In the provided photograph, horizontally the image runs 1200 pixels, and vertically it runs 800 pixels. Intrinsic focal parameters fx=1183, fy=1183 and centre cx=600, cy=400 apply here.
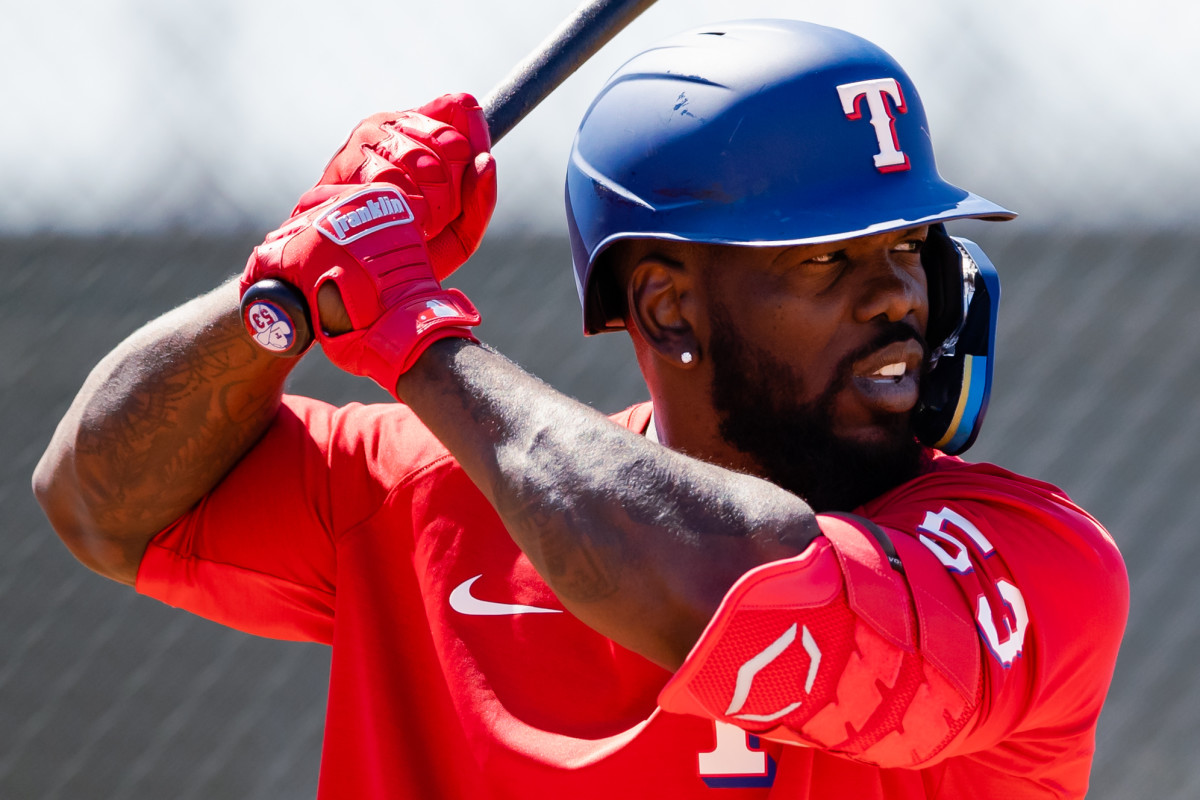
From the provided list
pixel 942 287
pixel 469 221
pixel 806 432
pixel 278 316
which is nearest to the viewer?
pixel 278 316

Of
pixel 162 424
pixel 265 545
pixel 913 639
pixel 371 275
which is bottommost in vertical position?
pixel 265 545

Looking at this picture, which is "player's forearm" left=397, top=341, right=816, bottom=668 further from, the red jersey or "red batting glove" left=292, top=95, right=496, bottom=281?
"red batting glove" left=292, top=95, right=496, bottom=281

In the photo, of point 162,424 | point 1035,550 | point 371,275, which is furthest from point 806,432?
point 162,424

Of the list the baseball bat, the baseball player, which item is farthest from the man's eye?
the baseball bat

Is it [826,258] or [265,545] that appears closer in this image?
[826,258]

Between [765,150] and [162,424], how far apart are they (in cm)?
113

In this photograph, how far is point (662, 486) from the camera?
1.30 meters

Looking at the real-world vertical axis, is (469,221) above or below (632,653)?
above

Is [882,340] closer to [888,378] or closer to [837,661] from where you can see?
[888,378]

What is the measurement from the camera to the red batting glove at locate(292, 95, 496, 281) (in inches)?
72.2

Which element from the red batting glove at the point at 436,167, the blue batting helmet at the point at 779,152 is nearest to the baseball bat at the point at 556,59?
the red batting glove at the point at 436,167

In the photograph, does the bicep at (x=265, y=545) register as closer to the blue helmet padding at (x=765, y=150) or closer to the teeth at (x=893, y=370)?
the blue helmet padding at (x=765, y=150)

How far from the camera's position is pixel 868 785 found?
1540mm

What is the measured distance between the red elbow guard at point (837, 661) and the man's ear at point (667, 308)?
60 centimetres
